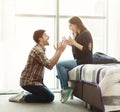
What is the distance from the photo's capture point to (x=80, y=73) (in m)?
→ 3.50

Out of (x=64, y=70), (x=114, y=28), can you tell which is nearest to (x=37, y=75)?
(x=64, y=70)

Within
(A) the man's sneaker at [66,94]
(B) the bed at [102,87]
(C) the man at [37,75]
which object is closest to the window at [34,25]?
(C) the man at [37,75]

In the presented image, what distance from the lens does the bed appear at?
8.81 feet

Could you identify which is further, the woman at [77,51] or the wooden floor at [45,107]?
the woman at [77,51]

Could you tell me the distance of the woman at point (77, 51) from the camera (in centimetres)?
374

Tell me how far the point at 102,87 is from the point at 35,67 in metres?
1.34

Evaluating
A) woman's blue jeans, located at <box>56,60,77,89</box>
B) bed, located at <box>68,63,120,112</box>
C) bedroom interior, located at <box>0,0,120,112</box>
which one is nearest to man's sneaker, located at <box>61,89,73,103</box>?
woman's blue jeans, located at <box>56,60,77,89</box>

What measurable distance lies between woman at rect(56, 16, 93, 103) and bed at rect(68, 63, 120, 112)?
36 cm

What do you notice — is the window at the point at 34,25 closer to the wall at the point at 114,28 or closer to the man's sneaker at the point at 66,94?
the wall at the point at 114,28

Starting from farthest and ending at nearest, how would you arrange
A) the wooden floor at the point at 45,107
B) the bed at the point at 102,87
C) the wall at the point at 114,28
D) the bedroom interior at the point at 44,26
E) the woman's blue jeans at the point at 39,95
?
the wall at the point at 114,28 → the bedroom interior at the point at 44,26 → the woman's blue jeans at the point at 39,95 → the wooden floor at the point at 45,107 → the bed at the point at 102,87

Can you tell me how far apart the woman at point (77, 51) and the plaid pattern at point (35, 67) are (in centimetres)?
24

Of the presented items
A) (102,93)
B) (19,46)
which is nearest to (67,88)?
(102,93)

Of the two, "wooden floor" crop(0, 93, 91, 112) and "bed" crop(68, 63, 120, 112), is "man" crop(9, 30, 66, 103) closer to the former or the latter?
"wooden floor" crop(0, 93, 91, 112)

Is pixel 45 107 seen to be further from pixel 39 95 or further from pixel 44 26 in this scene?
pixel 44 26
